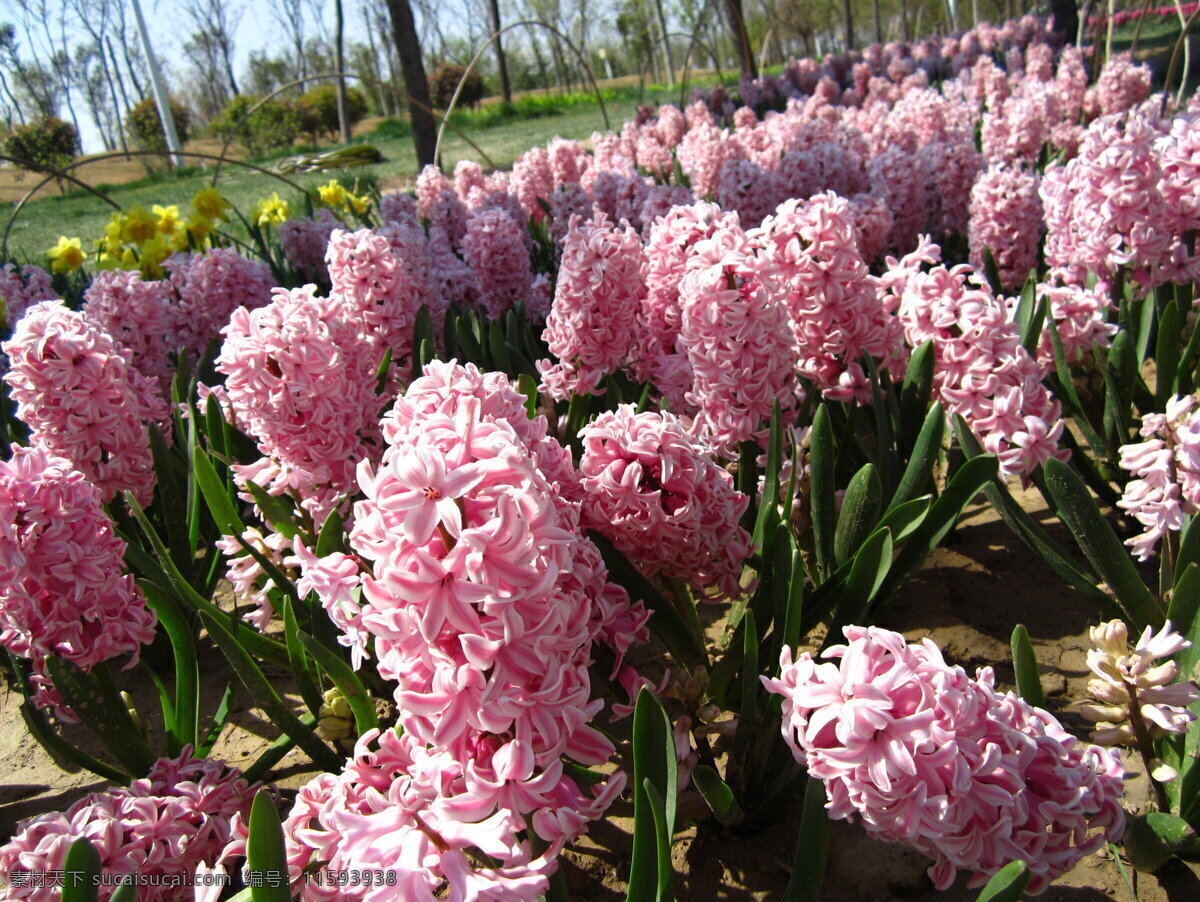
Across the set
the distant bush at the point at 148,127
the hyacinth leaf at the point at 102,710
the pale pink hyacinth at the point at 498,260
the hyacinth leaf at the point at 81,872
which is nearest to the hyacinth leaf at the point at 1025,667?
the hyacinth leaf at the point at 81,872

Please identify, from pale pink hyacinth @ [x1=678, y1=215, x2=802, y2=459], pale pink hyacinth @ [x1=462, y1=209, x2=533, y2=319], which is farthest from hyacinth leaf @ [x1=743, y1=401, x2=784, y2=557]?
pale pink hyacinth @ [x1=462, y1=209, x2=533, y2=319]

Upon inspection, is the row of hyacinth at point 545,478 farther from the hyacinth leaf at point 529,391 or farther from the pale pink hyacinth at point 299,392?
the hyacinth leaf at point 529,391

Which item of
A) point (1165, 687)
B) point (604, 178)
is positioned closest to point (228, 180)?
point (604, 178)

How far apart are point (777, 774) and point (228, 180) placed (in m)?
20.5

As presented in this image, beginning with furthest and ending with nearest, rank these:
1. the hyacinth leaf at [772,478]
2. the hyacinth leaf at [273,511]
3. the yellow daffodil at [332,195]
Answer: the yellow daffodil at [332,195] → the hyacinth leaf at [273,511] → the hyacinth leaf at [772,478]

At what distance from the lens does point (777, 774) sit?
5.61 feet

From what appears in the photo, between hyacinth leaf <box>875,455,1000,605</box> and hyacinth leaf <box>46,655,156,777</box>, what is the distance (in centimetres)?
171

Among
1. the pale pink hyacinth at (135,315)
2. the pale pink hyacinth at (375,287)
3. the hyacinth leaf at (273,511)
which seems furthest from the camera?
the pale pink hyacinth at (135,315)

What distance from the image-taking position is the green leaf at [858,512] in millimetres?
1948

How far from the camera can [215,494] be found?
2139 millimetres

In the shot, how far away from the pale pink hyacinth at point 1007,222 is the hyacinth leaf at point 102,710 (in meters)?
3.52

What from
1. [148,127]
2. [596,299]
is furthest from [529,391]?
[148,127]

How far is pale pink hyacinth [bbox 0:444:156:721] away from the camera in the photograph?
169 cm

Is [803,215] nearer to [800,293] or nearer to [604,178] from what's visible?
[800,293]
